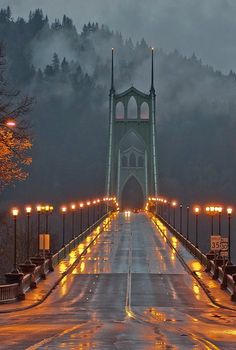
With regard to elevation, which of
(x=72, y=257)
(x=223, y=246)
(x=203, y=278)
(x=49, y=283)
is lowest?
(x=49, y=283)

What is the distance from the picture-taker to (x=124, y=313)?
1587 inches

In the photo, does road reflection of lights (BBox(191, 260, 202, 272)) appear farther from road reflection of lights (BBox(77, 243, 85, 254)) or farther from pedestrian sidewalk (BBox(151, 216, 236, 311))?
road reflection of lights (BBox(77, 243, 85, 254))

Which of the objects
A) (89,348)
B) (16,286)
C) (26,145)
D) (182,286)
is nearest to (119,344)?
(89,348)

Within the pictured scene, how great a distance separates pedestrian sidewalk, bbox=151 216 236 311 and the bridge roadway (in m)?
0.63

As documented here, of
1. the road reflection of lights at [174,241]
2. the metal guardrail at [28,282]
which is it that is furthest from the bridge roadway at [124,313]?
the road reflection of lights at [174,241]

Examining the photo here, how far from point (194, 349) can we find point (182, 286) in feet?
93.4

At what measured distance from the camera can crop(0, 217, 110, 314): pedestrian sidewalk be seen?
43006mm

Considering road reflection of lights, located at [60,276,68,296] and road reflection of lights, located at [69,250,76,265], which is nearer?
road reflection of lights, located at [60,276,68,296]

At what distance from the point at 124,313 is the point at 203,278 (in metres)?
18.9

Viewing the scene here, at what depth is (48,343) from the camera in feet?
90.1

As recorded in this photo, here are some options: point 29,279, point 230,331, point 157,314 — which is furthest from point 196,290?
point 230,331

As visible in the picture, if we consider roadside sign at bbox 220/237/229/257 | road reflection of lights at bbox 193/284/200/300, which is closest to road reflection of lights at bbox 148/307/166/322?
road reflection of lights at bbox 193/284/200/300

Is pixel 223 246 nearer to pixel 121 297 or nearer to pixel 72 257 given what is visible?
pixel 121 297

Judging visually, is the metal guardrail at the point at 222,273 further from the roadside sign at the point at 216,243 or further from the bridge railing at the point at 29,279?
the bridge railing at the point at 29,279
